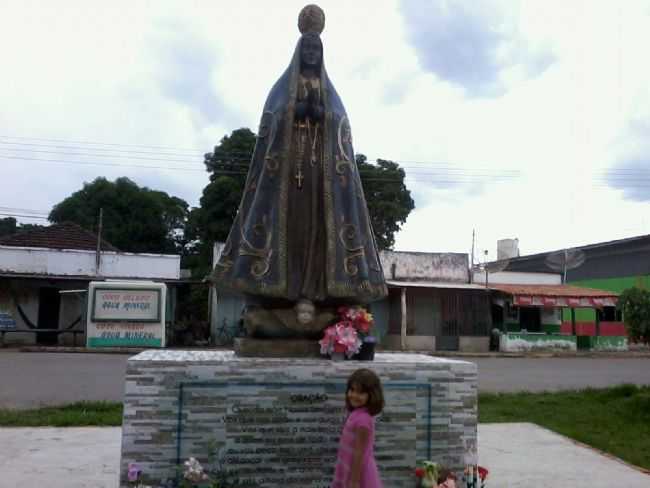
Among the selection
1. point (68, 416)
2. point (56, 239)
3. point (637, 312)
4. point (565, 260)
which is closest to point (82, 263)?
point (56, 239)

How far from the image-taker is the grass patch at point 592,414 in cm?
686

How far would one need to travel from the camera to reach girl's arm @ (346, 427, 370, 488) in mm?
3168

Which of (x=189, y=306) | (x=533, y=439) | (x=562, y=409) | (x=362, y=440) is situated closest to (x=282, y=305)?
(x=362, y=440)

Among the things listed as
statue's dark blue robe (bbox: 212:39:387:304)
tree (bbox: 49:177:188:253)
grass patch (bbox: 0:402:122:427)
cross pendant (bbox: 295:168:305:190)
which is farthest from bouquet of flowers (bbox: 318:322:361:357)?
tree (bbox: 49:177:188:253)

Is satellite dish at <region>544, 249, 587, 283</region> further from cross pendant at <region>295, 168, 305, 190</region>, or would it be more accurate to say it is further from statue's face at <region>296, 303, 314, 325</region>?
statue's face at <region>296, 303, 314, 325</region>

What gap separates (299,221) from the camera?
4.93m

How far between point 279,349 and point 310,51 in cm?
224

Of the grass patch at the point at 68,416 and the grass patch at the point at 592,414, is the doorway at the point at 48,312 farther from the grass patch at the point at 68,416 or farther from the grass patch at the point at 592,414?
the grass patch at the point at 592,414

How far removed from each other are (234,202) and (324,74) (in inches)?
755

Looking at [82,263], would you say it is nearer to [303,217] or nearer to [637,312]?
[637,312]

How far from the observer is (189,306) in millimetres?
26188

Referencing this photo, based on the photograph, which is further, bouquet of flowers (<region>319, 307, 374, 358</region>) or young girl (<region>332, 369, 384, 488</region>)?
bouquet of flowers (<region>319, 307, 374, 358</region>)

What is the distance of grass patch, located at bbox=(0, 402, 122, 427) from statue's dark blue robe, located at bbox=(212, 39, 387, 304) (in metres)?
3.73

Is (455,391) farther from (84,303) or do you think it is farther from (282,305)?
(84,303)
